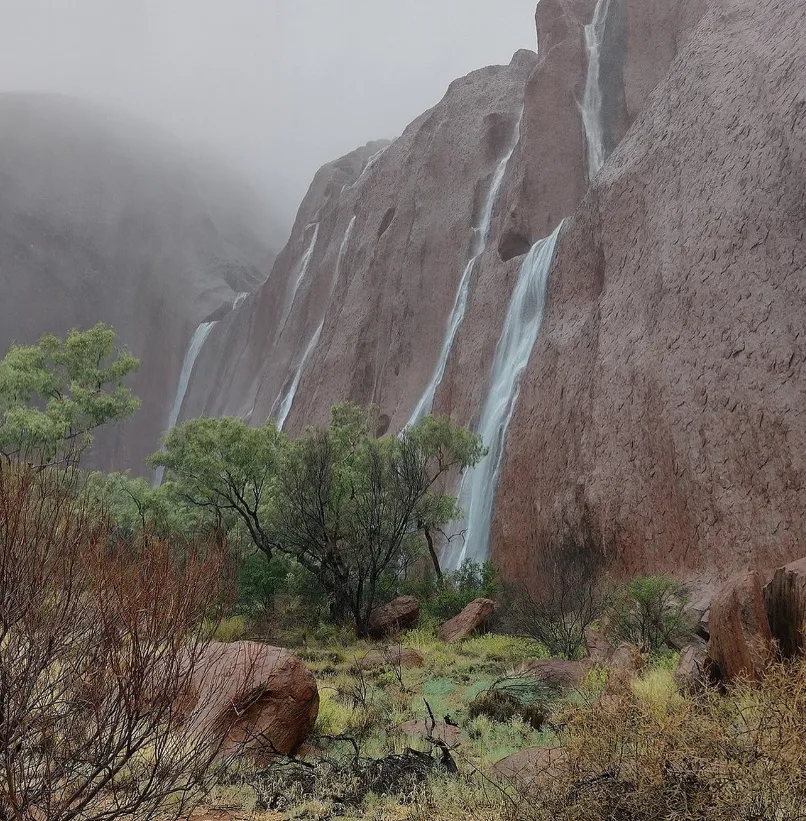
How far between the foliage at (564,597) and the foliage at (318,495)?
2870mm

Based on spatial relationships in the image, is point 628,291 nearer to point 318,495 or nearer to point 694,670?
point 318,495

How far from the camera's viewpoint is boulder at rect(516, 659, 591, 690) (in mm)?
8281

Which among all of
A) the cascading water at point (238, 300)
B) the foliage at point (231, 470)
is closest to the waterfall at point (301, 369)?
the cascading water at point (238, 300)

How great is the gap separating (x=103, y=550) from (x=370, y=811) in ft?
8.66

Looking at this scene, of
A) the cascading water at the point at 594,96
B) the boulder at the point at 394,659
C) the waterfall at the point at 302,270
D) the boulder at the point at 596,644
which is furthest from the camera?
the waterfall at the point at 302,270

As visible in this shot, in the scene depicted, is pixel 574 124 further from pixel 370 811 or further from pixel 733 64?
pixel 370 811

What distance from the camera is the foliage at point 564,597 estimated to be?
11.6 meters

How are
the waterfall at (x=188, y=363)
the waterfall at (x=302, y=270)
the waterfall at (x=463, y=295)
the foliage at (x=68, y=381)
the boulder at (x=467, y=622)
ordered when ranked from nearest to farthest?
the boulder at (x=467, y=622) → the foliage at (x=68, y=381) → the waterfall at (x=463, y=295) → the waterfall at (x=302, y=270) → the waterfall at (x=188, y=363)

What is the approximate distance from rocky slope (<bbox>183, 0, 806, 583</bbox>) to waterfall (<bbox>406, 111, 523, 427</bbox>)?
182 mm

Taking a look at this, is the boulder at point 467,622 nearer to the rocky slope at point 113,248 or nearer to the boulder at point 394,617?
the boulder at point 394,617

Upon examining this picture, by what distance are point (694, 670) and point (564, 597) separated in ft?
23.9

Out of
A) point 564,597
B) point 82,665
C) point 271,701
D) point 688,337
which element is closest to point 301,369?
point 688,337

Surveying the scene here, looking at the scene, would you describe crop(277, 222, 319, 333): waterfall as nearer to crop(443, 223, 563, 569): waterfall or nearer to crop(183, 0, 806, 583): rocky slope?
crop(183, 0, 806, 583): rocky slope

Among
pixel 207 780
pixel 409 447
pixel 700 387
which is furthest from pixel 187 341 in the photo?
pixel 207 780
